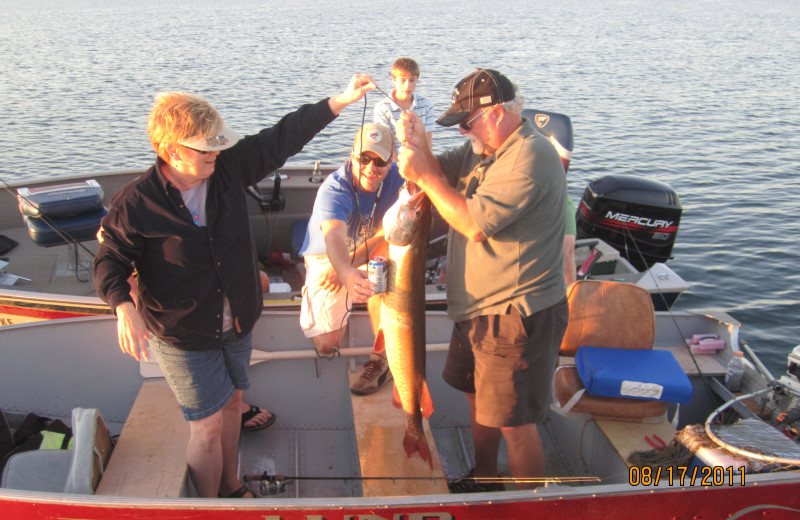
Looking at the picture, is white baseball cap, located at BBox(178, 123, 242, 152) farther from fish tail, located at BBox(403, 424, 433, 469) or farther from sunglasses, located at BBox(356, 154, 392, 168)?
fish tail, located at BBox(403, 424, 433, 469)

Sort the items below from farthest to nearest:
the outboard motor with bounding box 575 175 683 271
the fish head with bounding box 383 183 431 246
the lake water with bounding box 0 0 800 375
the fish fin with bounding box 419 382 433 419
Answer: the lake water with bounding box 0 0 800 375
the outboard motor with bounding box 575 175 683 271
the fish fin with bounding box 419 382 433 419
the fish head with bounding box 383 183 431 246

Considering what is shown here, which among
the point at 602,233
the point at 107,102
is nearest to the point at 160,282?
the point at 602,233

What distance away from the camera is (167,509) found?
2.68m

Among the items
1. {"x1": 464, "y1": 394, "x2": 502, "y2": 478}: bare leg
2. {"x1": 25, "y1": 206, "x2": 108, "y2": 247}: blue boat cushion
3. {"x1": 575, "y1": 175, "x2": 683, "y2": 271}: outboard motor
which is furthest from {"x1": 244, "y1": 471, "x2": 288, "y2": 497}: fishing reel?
{"x1": 575, "y1": 175, "x2": 683, "y2": 271}: outboard motor

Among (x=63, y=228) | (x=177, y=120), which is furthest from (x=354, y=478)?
(x=63, y=228)

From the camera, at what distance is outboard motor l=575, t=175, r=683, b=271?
6742mm

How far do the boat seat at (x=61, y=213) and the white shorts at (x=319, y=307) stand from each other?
286 centimetres

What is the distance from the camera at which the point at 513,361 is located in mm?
2879

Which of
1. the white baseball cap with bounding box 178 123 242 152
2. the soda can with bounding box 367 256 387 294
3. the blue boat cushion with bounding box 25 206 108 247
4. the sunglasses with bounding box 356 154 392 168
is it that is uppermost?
the white baseball cap with bounding box 178 123 242 152

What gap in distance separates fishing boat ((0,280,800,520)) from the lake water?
3962 mm

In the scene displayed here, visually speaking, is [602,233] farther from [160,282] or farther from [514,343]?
[160,282]

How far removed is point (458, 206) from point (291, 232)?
4260mm

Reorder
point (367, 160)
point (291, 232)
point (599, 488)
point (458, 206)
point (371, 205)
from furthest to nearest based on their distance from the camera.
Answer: point (291, 232), point (371, 205), point (367, 160), point (599, 488), point (458, 206)

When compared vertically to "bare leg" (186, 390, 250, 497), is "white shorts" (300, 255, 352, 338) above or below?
above
